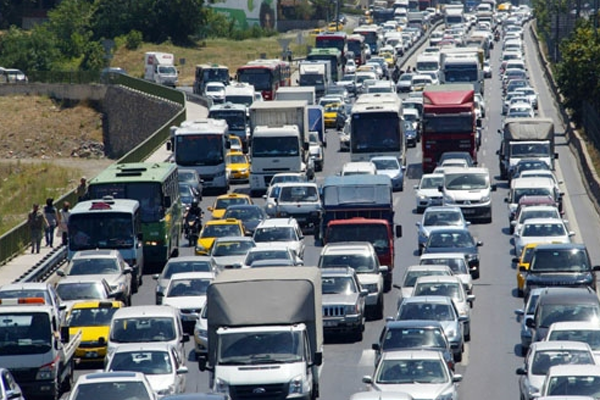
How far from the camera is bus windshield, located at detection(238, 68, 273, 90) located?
3688 inches

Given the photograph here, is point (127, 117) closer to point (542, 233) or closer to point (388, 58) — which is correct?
point (388, 58)

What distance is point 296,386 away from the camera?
2814 cm

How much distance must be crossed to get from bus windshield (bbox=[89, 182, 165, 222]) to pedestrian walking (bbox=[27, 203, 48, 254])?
2922 millimetres

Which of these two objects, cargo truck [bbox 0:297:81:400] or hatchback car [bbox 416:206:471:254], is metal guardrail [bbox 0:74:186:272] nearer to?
hatchback car [bbox 416:206:471:254]

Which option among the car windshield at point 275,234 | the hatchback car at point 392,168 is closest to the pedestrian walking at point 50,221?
the car windshield at point 275,234

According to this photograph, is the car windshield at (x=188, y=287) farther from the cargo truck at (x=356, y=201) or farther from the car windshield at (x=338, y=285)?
the cargo truck at (x=356, y=201)

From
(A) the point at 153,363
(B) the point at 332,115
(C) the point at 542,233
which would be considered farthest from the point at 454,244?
(B) the point at 332,115

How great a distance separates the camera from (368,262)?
135 ft

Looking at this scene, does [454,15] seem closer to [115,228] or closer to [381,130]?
[381,130]

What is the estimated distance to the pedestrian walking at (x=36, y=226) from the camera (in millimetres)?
49844

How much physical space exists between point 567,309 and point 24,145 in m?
82.0

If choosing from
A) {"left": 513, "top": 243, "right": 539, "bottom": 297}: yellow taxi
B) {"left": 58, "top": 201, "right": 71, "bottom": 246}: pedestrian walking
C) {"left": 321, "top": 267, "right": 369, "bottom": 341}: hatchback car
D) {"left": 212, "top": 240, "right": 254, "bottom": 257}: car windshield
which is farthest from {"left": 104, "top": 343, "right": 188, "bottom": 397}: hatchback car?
{"left": 58, "top": 201, "right": 71, "bottom": 246}: pedestrian walking

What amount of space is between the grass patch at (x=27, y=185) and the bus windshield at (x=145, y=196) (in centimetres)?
2510

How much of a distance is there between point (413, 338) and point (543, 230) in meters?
16.1
